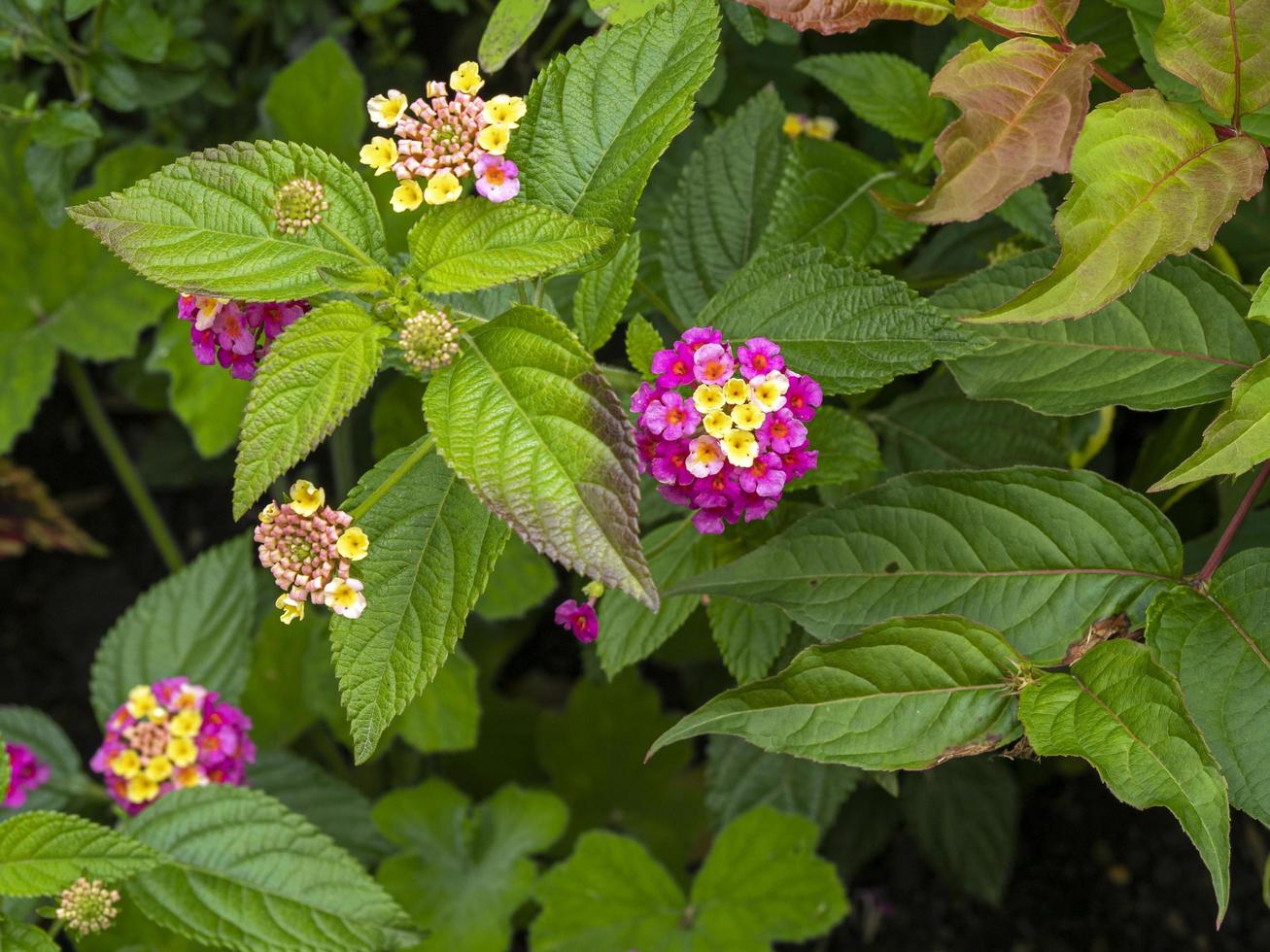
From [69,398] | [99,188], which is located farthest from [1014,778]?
[69,398]

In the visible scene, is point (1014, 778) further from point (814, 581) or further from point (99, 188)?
point (99, 188)

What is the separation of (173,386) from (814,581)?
1120 mm

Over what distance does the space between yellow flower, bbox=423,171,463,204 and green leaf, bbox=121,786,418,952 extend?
71 cm

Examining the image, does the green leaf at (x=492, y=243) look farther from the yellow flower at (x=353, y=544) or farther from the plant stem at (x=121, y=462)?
the plant stem at (x=121, y=462)

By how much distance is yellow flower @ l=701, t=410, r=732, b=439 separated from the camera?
34.2 inches

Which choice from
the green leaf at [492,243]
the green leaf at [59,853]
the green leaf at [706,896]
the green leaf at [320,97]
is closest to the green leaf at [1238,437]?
the green leaf at [492,243]

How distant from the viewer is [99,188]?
5.72 feet

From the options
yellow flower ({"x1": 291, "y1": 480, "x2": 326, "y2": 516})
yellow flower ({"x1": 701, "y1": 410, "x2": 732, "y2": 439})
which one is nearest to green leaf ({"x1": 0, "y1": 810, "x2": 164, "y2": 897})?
yellow flower ({"x1": 291, "y1": 480, "x2": 326, "y2": 516})

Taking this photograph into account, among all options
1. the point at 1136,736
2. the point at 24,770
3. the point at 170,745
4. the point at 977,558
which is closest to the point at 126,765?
the point at 170,745

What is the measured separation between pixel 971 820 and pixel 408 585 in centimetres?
121

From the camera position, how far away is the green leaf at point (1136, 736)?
790 millimetres

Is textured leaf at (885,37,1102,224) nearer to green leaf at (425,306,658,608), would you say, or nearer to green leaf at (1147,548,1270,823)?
green leaf at (425,306,658,608)

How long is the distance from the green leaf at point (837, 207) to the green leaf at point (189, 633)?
845 mm

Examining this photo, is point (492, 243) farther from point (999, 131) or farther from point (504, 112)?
point (999, 131)
